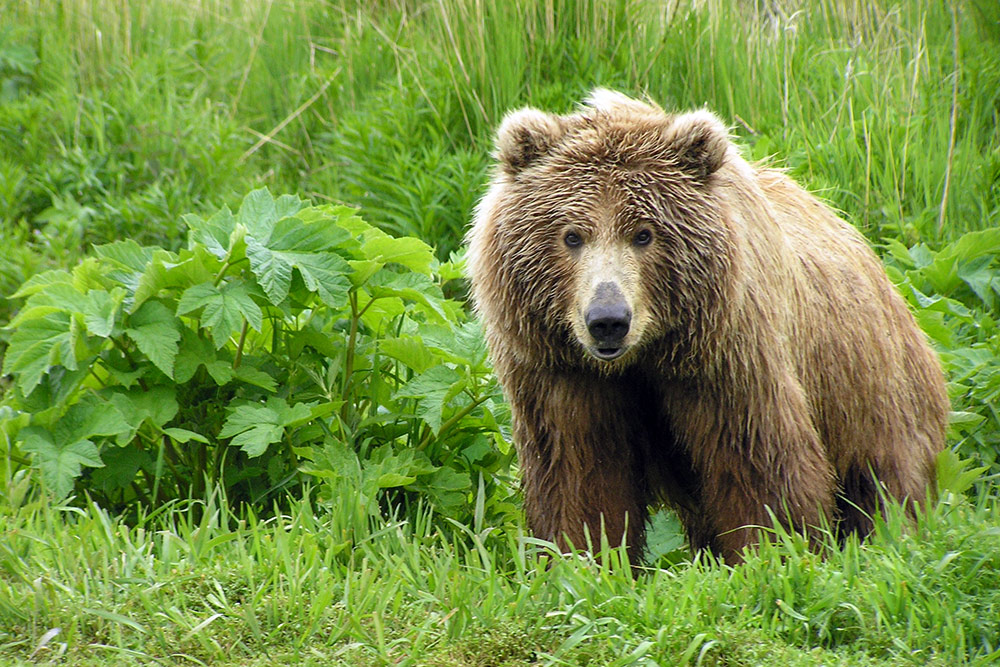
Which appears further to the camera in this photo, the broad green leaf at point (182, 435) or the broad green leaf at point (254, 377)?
the broad green leaf at point (254, 377)

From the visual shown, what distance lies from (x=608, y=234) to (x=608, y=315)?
35cm

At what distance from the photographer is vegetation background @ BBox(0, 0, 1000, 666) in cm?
327

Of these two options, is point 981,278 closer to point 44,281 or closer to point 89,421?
point 89,421

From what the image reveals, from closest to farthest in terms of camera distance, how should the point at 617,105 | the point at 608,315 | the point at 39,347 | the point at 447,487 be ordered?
1. the point at 608,315
2. the point at 39,347
3. the point at 617,105
4. the point at 447,487

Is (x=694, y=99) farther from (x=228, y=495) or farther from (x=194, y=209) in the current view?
(x=228, y=495)

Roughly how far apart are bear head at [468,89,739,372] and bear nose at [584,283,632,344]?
2 cm

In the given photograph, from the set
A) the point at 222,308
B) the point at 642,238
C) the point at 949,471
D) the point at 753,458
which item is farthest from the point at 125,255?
the point at 949,471

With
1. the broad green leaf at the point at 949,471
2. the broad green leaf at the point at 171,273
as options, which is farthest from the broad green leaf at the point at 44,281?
the broad green leaf at the point at 949,471

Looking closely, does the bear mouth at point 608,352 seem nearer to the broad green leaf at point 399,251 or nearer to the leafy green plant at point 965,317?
the broad green leaf at point 399,251

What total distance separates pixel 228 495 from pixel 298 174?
4.16m

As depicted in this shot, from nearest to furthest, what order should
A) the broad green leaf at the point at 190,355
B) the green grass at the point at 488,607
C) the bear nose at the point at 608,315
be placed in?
the green grass at the point at 488,607
the bear nose at the point at 608,315
the broad green leaf at the point at 190,355

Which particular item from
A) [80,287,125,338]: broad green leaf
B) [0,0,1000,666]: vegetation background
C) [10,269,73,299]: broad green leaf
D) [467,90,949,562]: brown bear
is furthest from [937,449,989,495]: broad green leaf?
[10,269,73,299]: broad green leaf

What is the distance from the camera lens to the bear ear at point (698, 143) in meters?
4.08

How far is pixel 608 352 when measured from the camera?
388cm
